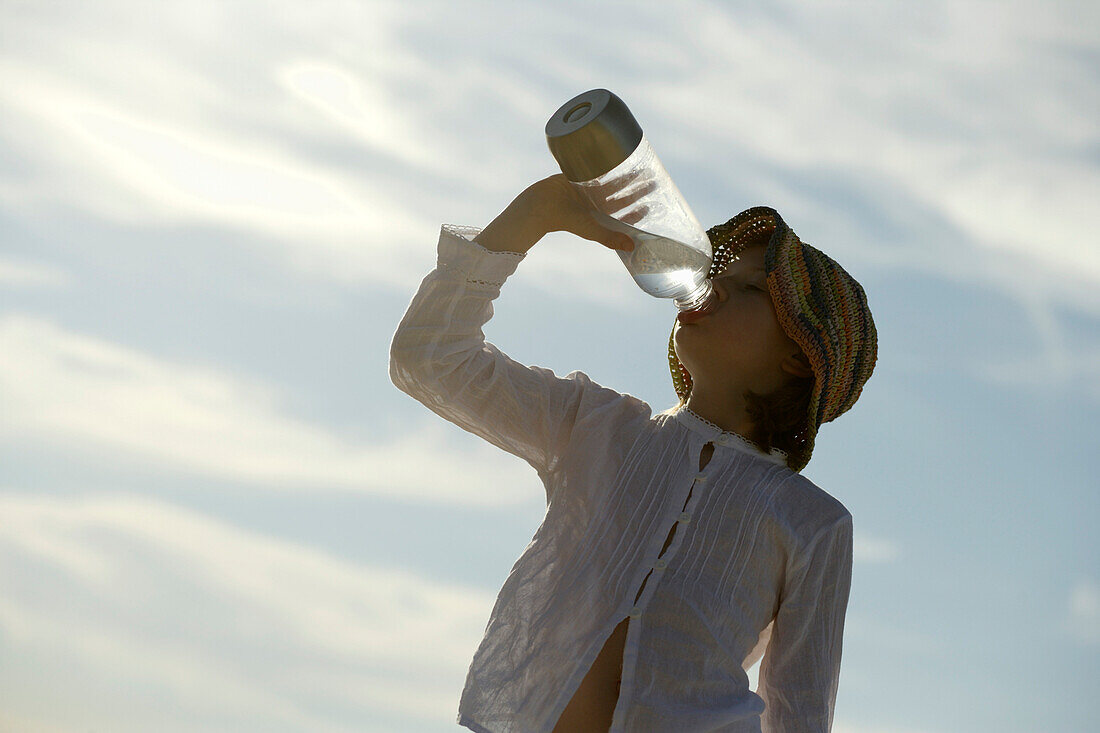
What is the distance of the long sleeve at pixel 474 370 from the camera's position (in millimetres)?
2066

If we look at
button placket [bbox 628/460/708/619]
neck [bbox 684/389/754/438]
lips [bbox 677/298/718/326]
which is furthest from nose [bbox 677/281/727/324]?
button placket [bbox 628/460/708/619]


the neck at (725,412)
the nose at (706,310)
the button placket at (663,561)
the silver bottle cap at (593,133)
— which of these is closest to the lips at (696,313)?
the nose at (706,310)

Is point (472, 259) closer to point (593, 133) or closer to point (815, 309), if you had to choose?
point (593, 133)

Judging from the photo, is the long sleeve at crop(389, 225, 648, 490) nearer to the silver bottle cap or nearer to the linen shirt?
the linen shirt

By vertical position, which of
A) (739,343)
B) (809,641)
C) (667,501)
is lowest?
(809,641)

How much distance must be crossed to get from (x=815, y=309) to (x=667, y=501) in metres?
0.48

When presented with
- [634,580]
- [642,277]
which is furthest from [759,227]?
[634,580]

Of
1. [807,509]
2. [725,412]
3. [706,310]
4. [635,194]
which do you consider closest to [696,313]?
[706,310]

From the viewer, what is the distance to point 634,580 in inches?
80.6

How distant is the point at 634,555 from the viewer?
2086 millimetres

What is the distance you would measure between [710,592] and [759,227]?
78cm

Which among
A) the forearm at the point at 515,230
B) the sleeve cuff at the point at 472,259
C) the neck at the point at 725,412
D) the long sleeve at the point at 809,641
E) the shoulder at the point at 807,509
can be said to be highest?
the forearm at the point at 515,230

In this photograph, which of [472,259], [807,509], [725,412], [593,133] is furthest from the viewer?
[725,412]

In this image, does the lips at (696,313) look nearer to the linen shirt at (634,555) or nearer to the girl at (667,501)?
the girl at (667,501)
